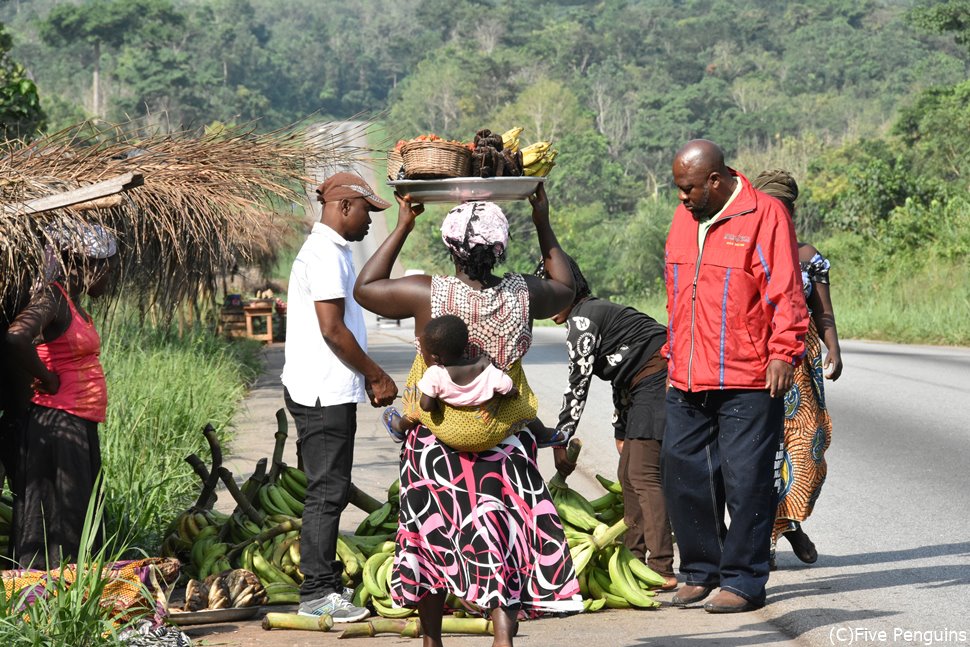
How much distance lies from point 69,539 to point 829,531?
171 inches

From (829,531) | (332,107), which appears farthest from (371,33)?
(829,531)

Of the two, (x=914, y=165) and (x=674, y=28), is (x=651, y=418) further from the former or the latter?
(x=674, y=28)

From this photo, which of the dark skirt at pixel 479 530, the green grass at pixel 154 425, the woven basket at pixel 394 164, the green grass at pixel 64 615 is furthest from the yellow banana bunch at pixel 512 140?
the green grass at pixel 154 425

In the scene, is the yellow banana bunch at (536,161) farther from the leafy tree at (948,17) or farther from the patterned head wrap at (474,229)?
the leafy tree at (948,17)

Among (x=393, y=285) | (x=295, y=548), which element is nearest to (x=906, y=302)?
(x=295, y=548)

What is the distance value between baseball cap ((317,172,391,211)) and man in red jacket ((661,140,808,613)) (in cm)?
136

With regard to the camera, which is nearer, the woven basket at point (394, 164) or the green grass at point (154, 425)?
the woven basket at point (394, 164)

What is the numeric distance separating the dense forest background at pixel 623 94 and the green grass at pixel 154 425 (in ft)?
6.50

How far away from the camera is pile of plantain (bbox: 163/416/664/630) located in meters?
6.06

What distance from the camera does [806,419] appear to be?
681cm

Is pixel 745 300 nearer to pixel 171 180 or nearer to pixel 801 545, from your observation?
pixel 801 545

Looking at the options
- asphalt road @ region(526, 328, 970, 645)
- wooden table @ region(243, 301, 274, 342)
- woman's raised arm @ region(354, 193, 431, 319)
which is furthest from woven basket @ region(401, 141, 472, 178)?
wooden table @ region(243, 301, 274, 342)

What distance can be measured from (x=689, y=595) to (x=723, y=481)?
53 cm

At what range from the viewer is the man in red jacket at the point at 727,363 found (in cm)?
571
